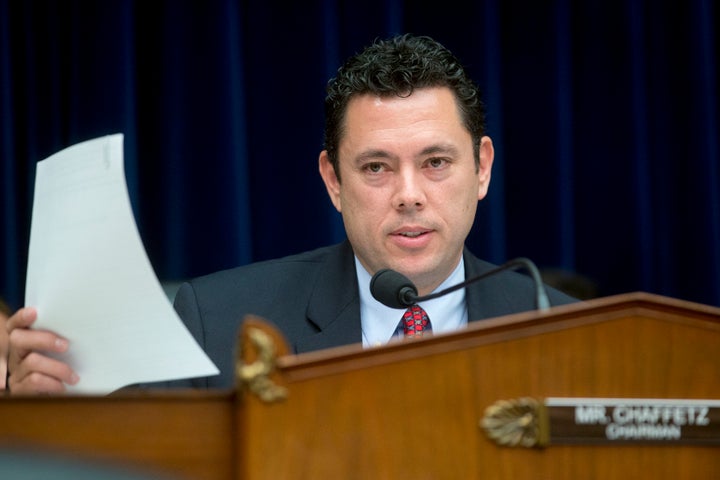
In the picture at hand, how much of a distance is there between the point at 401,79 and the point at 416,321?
45cm

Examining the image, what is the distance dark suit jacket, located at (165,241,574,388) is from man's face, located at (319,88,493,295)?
0.26 ft

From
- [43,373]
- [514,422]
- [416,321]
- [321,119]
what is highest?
[321,119]

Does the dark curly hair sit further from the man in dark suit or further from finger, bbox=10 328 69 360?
finger, bbox=10 328 69 360

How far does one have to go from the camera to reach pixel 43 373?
3.93 feet

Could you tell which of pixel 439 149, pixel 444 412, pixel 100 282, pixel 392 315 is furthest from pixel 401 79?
pixel 444 412

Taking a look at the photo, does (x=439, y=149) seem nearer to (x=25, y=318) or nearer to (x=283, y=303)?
(x=283, y=303)

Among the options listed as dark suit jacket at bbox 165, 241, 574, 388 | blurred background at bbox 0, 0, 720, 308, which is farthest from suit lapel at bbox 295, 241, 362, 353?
blurred background at bbox 0, 0, 720, 308

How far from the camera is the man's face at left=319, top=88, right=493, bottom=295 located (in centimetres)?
174

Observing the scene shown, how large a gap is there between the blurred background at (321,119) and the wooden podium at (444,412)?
1.57 metres

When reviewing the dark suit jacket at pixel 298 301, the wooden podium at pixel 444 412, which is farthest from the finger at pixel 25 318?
the dark suit jacket at pixel 298 301

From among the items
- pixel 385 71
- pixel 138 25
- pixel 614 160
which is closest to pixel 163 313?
pixel 385 71

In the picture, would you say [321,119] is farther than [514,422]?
Yes

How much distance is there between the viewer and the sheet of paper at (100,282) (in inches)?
43.0

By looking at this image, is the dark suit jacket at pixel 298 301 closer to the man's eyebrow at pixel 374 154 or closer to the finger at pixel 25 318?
the man's eyebrow at pixel 374 154
